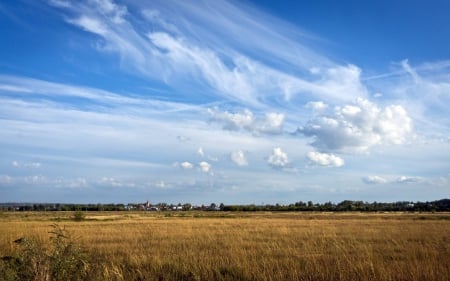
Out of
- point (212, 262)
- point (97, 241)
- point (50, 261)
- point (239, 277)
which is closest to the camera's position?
point (50, 261)

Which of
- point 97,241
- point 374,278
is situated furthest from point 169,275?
point 97,241

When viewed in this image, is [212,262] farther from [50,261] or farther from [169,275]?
[50,261]

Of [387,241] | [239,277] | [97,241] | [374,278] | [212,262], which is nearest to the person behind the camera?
[374,278]

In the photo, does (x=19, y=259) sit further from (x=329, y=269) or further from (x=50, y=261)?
(x=329, y=269)

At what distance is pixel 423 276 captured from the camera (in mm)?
9609

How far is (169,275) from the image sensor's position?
10938 millimetres

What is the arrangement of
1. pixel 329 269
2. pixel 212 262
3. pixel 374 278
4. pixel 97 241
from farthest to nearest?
pixel 97 241 < pixel 212 262 < pixel 329 269 < pixel 374 278

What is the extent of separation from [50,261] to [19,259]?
97 cm

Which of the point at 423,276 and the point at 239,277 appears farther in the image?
the point at 239,277

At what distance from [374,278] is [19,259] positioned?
23.3 ft

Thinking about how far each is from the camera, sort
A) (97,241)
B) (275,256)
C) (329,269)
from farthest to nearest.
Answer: (97,241), (275,256), (329,269)

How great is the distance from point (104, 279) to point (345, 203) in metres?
177

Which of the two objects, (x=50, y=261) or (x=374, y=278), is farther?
(x=374, y=278)

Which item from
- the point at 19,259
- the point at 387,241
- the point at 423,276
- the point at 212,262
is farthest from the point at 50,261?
the point at 387,241
